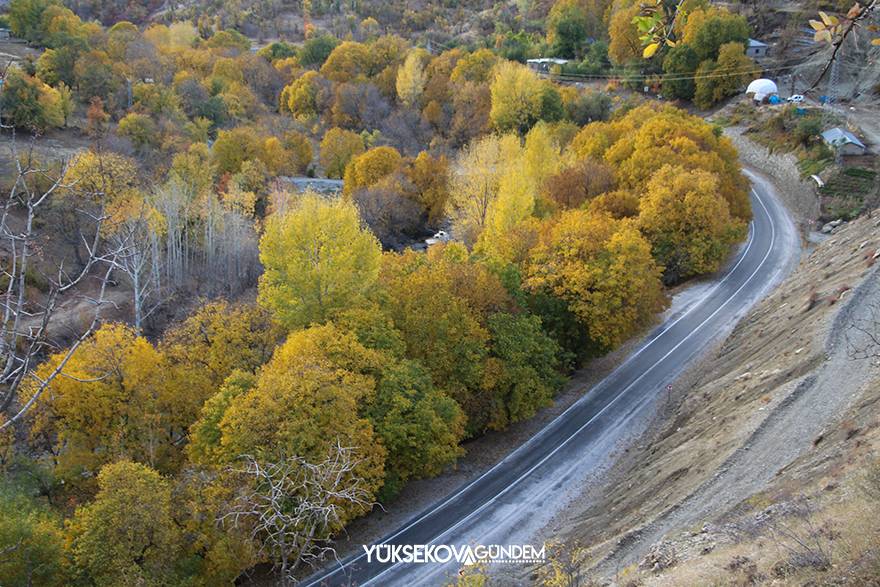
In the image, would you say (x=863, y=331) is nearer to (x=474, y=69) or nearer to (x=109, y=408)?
(x=109, y=408)

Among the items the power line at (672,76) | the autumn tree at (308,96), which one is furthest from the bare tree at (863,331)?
the autumn tree at (308,96)

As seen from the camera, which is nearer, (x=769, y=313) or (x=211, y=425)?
(x=211, y=425)

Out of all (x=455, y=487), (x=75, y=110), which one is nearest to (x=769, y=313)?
(x=455, y=487)

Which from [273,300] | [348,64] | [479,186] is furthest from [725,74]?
[273,300]

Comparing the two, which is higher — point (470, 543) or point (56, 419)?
point (56, 419)

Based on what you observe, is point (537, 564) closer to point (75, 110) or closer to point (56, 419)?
point (56, 419)

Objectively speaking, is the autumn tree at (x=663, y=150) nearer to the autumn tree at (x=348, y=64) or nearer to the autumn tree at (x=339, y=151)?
the autumn tree at (x=339, y=151)
